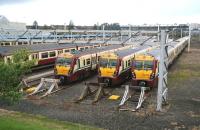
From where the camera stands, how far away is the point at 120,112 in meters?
21.5

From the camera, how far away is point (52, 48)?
41.4 meters

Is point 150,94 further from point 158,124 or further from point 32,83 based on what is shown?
point 32,83

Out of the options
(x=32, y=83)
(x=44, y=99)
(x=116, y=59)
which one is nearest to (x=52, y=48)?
(x=32, y=83)

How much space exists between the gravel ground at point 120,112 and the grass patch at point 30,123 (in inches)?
40.8

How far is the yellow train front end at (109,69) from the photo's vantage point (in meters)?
28.9

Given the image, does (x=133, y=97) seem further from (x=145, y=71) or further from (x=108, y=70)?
(x=108, y=70)

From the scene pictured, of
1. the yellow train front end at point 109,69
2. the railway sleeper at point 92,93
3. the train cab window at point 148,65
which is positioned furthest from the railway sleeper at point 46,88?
the train cab window at point 148,65

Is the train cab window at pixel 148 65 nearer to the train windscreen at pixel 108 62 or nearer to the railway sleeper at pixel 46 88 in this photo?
the train windscreen at pixel 108 62

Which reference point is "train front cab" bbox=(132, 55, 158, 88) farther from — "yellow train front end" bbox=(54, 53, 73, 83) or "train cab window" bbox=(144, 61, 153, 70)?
"yellow train front end" bbox=(54, 53, 73, 83)

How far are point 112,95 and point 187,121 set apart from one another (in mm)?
7925

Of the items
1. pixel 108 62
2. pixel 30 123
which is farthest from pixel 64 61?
pixel 30 123

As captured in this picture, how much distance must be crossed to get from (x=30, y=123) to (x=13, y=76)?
3696 mm

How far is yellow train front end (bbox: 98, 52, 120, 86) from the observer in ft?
94.9

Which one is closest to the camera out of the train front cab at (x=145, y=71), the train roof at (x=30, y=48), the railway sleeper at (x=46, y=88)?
the railway sleeper at (x=46, y=88)
